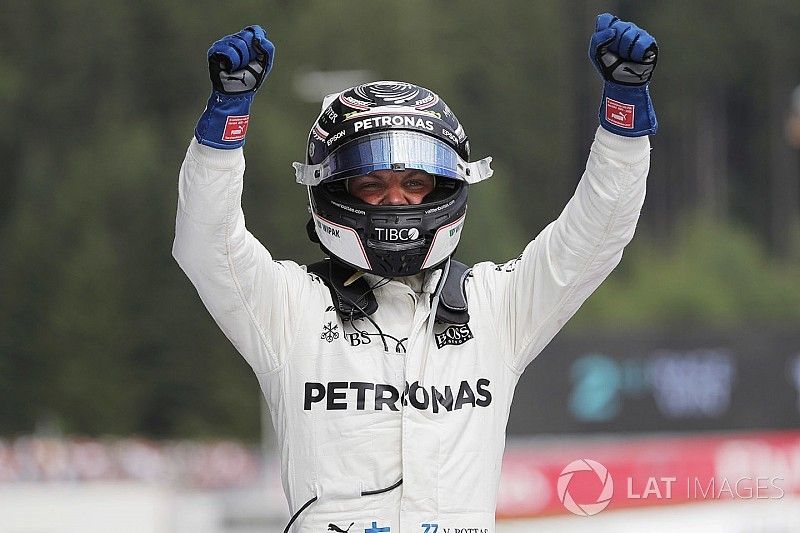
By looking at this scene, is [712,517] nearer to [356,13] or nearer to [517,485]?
[517,485]

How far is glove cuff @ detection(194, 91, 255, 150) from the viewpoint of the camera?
4.02 metres

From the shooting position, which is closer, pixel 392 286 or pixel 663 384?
pixel 392 286

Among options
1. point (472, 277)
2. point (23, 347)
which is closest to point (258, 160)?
point (23, 347)

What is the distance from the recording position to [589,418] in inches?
587

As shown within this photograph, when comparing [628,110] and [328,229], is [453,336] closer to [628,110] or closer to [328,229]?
[328,229]

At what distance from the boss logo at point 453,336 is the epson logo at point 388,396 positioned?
0.32 ft

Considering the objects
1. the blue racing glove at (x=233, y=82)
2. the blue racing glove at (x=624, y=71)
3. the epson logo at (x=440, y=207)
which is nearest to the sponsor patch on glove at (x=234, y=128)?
the blue racing glove at (x=233, y=82)

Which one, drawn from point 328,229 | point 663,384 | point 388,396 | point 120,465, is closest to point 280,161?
point 120,465

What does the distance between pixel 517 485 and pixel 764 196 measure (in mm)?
35396

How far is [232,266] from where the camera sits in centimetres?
416

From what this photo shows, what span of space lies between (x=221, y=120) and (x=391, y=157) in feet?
1.44
